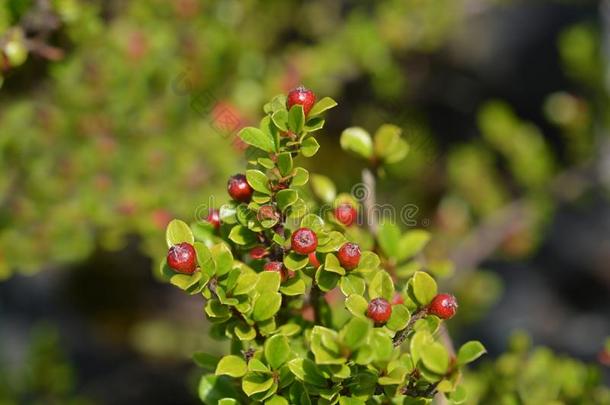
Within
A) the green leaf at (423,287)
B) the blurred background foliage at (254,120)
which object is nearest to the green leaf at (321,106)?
the green leaf at (423,287)

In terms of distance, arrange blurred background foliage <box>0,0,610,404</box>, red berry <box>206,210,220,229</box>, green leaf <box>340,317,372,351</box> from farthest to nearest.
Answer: blurred background foliage <box>0,0,610,404</box>
red berry <box>206,210,220,229</box>
green leaf <box>340,317,372,351</box>

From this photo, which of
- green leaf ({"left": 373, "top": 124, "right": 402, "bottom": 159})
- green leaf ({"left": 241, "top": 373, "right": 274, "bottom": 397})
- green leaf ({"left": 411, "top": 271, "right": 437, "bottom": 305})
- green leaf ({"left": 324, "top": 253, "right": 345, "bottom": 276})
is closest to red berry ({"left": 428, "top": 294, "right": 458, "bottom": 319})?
green leaf ({"left": 411, "top": 271, "right": 437, "bottom": 305})

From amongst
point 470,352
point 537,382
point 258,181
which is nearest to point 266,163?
point 258,181

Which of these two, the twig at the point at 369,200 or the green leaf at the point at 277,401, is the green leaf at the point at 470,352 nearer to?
the green leaf at the point at 277,401

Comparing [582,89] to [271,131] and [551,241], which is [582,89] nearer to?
[551,241]

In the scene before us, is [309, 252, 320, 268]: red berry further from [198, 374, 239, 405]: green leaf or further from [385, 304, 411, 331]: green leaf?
[198, 374, 239, 405]: green leaf

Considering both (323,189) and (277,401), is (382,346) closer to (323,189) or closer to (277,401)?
(277,401)

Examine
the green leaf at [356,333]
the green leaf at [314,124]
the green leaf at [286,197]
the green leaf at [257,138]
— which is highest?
the green leaf at [314,124]
